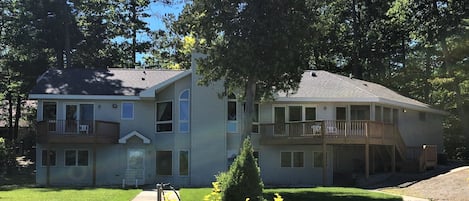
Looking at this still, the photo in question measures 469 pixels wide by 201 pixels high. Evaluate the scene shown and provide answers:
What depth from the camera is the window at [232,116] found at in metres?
28.4

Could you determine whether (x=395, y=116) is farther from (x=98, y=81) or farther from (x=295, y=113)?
(x=98, y=81)

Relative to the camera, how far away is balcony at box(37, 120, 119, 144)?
1099 inches

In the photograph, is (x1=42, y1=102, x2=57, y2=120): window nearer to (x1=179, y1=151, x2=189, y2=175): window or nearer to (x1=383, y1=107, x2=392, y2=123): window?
(x1=179, y1=151, x2=189, y2=175): window

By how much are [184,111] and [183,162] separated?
2649mm

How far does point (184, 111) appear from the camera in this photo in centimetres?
2855

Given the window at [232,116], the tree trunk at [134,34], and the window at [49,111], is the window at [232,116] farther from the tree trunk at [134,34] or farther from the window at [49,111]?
the tree trunk at [134,34]

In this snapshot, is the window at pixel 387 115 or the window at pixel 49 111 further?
the window at pixel 387 115

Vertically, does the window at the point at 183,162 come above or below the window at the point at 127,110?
below

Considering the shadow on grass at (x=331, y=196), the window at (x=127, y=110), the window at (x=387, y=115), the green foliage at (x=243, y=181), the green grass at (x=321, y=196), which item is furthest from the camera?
the window at (x=387, y=115)

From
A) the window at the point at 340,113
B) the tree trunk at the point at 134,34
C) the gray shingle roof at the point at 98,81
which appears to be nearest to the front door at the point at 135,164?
the gray shingle roof at the point at 98,81

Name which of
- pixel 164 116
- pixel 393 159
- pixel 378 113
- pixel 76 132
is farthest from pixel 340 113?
pixel 76 132

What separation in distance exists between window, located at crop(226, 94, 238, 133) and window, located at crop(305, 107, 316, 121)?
4012mm

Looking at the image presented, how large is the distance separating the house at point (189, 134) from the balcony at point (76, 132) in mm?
51

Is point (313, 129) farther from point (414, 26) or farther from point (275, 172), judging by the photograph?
point (414, 26)
